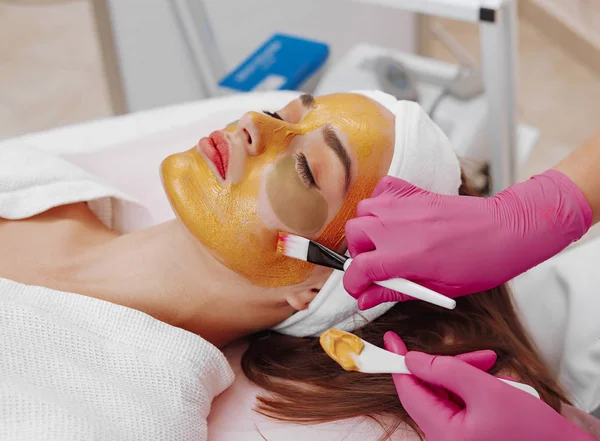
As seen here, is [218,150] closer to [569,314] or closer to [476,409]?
[476,409]

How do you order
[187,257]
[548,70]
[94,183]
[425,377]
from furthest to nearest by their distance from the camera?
[548,70]
[94,183]
[187,257]
[425,377]

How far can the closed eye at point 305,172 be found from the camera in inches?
41.4

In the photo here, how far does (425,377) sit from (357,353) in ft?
0.33

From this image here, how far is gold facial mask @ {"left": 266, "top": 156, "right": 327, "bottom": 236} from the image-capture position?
1041 millimetres

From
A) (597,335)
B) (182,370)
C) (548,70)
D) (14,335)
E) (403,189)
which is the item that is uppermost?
(403,189)

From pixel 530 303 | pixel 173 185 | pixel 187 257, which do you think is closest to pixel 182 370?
pixel 187 257

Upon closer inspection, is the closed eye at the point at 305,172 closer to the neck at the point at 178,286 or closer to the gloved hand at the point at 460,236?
the gloved hand at the point at 460,236

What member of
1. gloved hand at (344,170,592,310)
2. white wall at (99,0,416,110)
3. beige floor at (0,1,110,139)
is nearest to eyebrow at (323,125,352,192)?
gloved hand at (344,170,592,310)

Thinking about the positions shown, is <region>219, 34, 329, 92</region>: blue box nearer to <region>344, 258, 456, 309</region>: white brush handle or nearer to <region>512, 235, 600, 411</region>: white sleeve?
<region>512, 235, 600, 411</region>: white sleeve

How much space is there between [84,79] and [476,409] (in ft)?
9.36

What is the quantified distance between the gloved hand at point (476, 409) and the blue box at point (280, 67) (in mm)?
1335

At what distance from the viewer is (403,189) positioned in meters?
1.01

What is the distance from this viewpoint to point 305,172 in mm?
1054

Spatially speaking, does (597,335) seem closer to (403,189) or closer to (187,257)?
(403,189)
